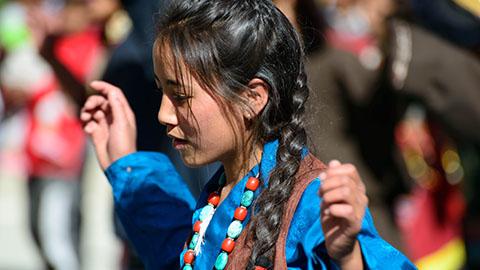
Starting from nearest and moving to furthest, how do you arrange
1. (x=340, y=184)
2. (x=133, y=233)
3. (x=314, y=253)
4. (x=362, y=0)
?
(x=340, y=184) → (x=314, y=253) → (x=133, y=233) → (x=362, y=0)

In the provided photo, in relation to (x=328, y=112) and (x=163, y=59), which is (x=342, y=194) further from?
(x=328, y=112)

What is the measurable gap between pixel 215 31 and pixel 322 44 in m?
2.49

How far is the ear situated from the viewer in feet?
8.92

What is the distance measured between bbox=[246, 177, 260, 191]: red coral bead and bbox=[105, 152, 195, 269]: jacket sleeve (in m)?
0.47

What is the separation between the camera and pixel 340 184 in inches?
90.3

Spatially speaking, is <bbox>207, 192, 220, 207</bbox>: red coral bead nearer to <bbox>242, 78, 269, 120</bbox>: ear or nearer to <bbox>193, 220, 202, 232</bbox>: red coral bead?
<bbox>193, 220, 202, 232</bbox>: red coral bead

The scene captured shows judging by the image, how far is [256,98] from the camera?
272cm

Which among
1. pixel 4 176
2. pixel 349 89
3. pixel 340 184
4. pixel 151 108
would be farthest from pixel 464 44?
pixel 4 176

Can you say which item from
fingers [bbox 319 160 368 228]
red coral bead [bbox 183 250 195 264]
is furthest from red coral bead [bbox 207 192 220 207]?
fingers [bbox 319 160 368 228]

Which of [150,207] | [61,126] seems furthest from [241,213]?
[61,126]

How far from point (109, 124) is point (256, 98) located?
70cm

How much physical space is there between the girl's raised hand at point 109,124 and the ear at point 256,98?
2.05 ft

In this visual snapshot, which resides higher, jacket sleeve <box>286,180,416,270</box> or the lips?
the lips

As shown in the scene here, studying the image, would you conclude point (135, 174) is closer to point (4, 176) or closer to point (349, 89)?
point (349, 89)
